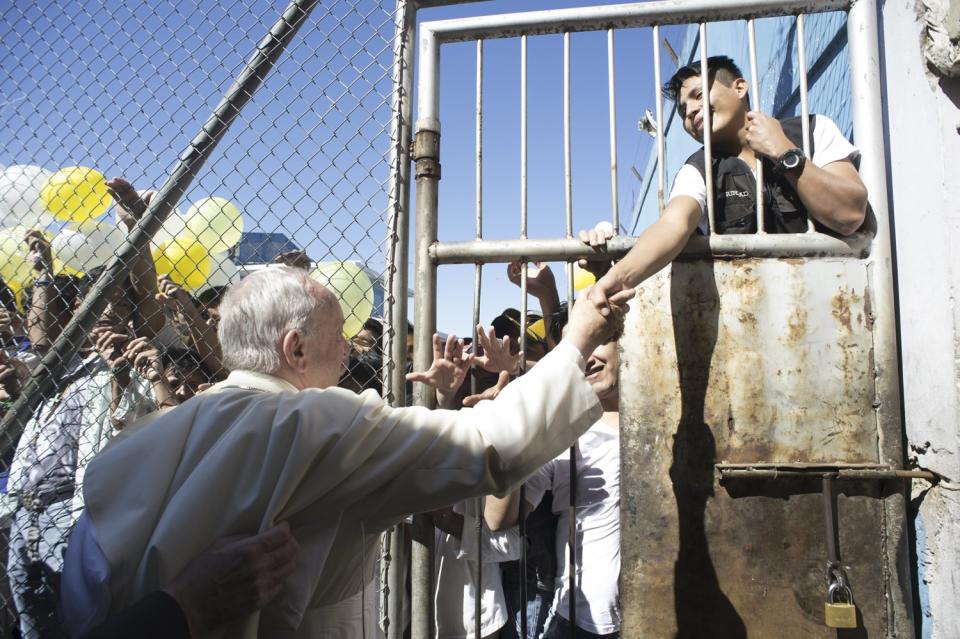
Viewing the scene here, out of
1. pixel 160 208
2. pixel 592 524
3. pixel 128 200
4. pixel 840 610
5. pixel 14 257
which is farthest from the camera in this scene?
pixel 14 257

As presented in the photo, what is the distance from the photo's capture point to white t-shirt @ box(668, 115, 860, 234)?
172cm

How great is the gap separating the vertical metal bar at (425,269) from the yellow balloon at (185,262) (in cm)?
160

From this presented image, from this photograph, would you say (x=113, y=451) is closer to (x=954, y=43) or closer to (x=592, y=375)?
(x=592, y=375)

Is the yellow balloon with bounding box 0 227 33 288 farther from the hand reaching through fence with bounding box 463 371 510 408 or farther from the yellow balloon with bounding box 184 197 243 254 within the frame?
the hand reaching through fence with bounding box 463 371 510 408

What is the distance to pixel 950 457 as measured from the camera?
148cm

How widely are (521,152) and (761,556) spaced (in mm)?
1405

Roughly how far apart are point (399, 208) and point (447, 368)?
561mm

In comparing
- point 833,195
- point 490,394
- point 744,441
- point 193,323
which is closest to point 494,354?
point 490,394

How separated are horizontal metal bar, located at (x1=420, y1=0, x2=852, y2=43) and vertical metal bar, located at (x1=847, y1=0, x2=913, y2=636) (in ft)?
0.53

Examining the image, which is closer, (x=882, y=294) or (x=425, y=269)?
(x=882, y=294)

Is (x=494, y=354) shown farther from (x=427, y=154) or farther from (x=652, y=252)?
(x=427, y=154)

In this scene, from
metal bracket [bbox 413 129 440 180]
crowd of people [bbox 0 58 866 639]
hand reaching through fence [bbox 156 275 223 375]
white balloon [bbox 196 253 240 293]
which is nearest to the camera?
crowd of people [bbox 0 58 866 639]

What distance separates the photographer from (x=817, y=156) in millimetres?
1747

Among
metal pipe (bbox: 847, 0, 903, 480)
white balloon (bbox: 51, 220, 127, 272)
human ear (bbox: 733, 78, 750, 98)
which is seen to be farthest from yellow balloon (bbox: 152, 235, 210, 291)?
metal pipe (bbox: 847, 0, 903, 480)
